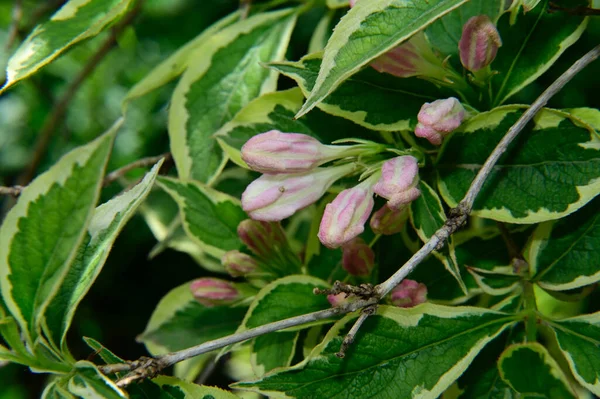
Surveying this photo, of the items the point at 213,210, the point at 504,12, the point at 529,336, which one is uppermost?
the point at 504,12

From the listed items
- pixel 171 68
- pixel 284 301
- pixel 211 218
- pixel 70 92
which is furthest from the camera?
pixel 70 92

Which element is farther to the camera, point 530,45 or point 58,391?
point 530,45

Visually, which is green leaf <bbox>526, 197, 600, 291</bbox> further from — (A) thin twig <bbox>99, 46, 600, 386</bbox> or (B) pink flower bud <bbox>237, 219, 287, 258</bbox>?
(B) pink flower bud <bbox>237, 219, 287, 258</bbox>

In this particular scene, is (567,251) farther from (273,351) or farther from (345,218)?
(273,351)

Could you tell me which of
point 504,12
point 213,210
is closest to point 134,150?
point 213,210

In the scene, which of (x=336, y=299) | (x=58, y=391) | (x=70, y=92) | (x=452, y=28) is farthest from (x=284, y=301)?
(x=70, y=92)

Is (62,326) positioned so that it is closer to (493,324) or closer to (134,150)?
(493,324)
